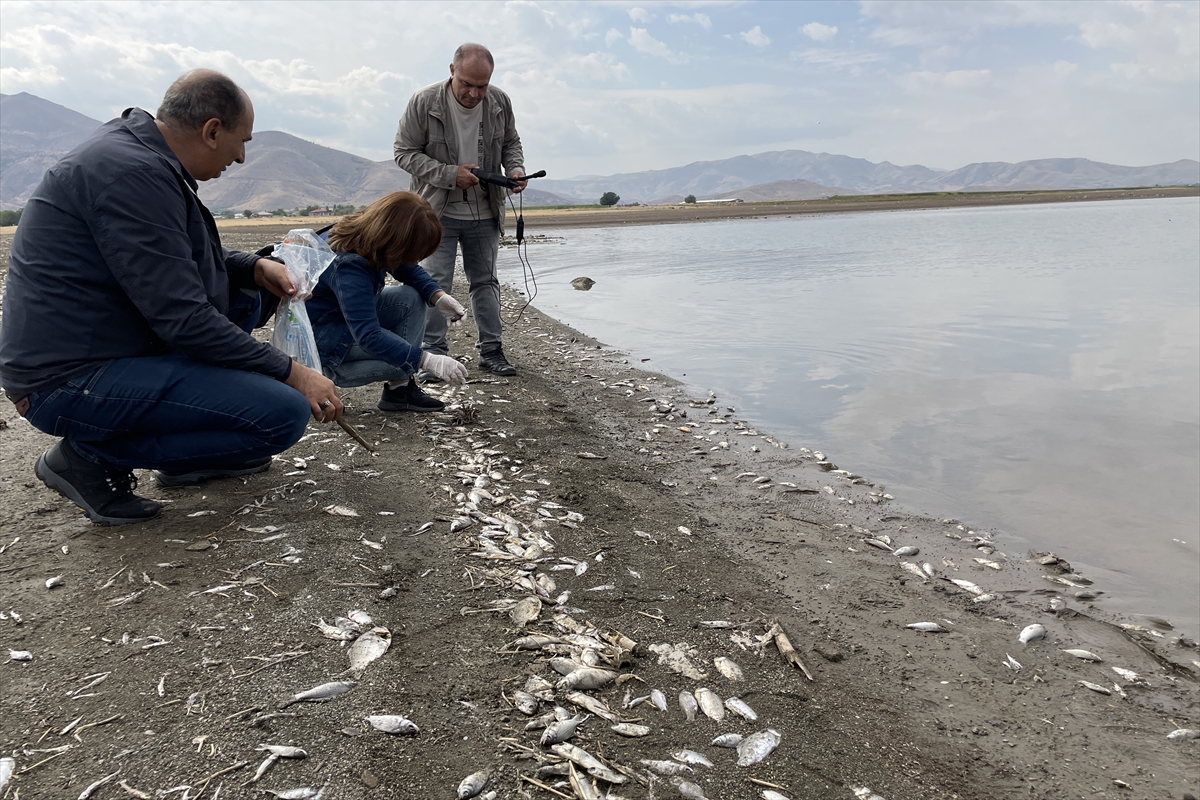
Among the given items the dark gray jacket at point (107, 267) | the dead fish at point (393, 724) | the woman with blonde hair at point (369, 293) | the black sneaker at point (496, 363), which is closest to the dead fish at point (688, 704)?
the dead fish at point (393, 724)

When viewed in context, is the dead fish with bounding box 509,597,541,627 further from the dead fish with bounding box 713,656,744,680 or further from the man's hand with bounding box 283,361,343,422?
the man's hand with bounding box 283,361,343,422

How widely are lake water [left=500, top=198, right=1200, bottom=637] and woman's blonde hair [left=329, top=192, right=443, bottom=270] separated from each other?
13.6 ft

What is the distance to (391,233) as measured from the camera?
5.16 meters

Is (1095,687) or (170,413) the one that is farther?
(170,413)

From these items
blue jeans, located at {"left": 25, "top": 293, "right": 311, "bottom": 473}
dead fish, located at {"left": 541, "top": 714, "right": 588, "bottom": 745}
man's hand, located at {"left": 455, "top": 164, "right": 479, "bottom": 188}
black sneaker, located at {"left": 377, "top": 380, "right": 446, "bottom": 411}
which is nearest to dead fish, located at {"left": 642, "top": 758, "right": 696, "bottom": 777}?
dead fish, located at {"left": 541, "top": 714, "right": 588, "bottom": 745}

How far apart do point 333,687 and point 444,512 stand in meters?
1.74

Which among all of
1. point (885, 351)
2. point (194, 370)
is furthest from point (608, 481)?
point (885, 351)

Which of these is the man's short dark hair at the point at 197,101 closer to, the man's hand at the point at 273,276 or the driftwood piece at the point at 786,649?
the man's hand at the point at 273,276

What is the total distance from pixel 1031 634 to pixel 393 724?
3.36 meters

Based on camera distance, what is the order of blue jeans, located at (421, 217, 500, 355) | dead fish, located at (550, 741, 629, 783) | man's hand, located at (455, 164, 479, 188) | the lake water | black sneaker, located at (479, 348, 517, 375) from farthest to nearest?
black sneaker, located at (479, 348, 517, 375) < blue jeans, located at (421, 217, 500, 355) < man's hand, located at (455, 164, 479, 188) < the lake water < dead fish, located at (550, 741, 629, 783)

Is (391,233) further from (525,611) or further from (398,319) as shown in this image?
(525,611)

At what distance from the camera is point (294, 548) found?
12.6 feet

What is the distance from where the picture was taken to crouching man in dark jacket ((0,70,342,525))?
3291 mm

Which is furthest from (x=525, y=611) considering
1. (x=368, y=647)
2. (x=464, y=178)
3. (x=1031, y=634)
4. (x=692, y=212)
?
(x=692, y=212)
